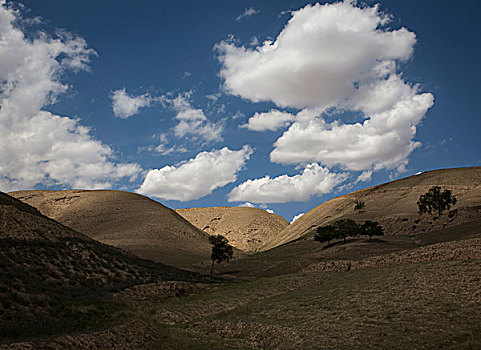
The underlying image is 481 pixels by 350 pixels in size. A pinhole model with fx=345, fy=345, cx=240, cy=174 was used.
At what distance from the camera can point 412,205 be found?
291ft

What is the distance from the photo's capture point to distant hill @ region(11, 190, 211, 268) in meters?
85.1

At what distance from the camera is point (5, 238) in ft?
102

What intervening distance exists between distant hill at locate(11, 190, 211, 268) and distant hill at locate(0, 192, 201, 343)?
30.8 m

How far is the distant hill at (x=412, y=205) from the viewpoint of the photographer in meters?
66.1

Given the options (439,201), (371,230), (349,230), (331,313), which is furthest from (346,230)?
(331,313)

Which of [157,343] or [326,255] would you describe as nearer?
[157,343]

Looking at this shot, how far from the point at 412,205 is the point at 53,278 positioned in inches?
3349

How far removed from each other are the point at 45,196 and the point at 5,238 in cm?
13685

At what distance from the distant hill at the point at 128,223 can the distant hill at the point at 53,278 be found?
101ft

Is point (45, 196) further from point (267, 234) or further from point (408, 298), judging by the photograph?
point (408, 298)

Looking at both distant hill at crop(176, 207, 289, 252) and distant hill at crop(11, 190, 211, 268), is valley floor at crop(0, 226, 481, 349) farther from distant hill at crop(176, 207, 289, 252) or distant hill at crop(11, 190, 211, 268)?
distant hill at crop(176, 207, 289, 252)

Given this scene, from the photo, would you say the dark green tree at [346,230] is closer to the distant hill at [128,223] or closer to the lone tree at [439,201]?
the lone tree at [439,201]

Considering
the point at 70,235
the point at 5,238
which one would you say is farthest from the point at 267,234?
the point at 5,238

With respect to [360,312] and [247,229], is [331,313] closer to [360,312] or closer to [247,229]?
[360,312]
